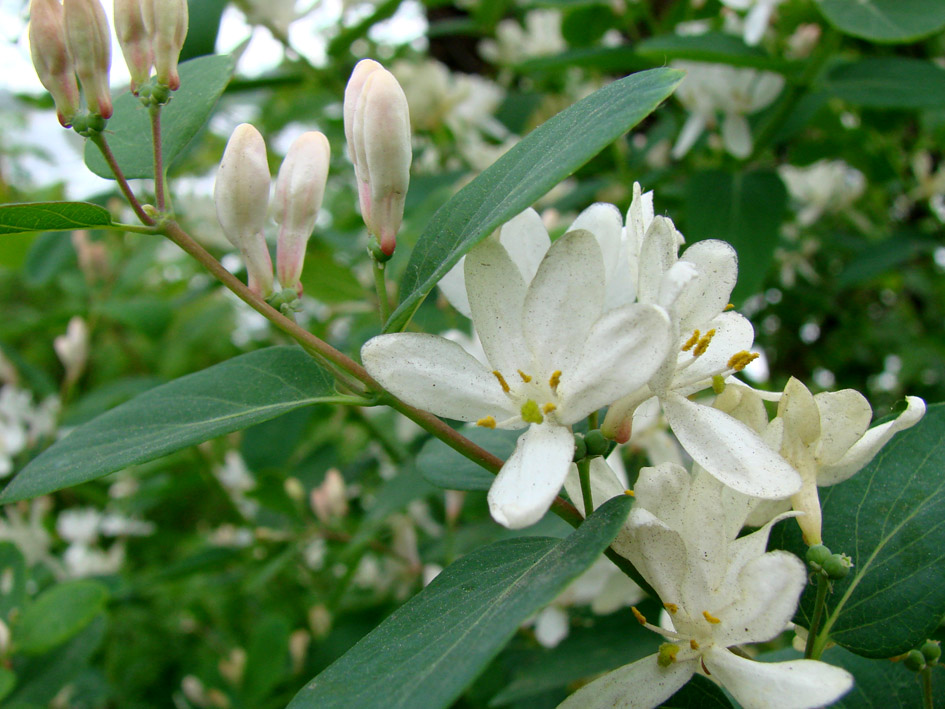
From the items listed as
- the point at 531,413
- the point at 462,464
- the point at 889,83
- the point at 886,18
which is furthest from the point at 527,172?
the point at 889,83

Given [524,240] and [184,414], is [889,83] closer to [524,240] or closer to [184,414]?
[524,240]

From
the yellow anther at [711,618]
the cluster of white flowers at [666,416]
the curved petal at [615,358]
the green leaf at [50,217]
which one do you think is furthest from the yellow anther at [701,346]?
the green leaf at [50,217]

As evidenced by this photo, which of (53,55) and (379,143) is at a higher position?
(53,55)

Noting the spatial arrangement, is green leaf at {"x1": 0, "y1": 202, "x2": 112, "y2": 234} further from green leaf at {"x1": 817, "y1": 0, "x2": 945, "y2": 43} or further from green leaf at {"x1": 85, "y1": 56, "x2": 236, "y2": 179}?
green leaf at {"x1": 817, "y1": 0, "x2": 945, "y2": 43}

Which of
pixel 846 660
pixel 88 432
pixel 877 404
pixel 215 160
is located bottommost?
pixel 877 404

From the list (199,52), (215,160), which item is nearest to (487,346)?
(199,52)

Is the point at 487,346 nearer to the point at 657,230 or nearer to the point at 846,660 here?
the point at 657,230
